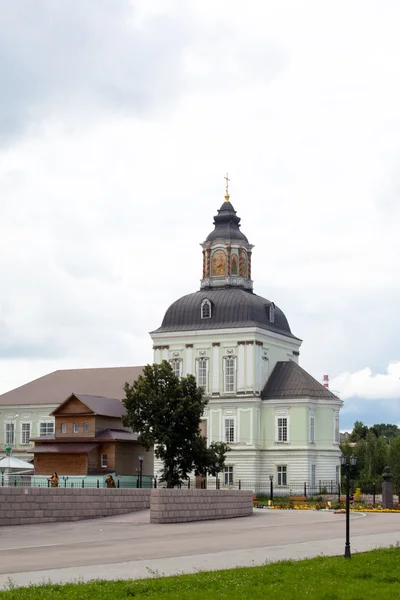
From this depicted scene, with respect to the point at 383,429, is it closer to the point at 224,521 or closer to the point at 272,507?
the point at 272,507

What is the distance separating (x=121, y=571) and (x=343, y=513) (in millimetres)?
30133

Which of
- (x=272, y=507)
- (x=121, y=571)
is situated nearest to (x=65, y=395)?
(x=272, y=507)

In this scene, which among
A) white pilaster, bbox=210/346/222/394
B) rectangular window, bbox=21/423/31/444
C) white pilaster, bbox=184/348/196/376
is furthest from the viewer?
rectangular window, bbox=21/423/31/444

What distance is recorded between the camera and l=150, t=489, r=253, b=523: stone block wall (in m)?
38.0

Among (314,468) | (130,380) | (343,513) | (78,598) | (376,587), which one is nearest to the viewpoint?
(78,598)

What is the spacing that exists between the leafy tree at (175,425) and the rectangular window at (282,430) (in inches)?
787

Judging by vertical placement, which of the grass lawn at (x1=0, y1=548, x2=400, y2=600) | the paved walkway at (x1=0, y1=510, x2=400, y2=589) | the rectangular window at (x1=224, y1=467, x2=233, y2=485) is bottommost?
the rectangular window at (x1=224, y1=467, x2=233, y2=485)

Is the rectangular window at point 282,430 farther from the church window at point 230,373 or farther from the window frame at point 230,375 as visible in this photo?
the church window at point 230,373

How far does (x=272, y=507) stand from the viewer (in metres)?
57.9

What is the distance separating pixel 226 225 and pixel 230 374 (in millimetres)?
15587

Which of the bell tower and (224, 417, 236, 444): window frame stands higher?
the bell tower

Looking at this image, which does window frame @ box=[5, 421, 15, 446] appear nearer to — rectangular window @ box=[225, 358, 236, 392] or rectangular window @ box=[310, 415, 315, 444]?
rectangular window @ box=[225, 358, 236, 392]

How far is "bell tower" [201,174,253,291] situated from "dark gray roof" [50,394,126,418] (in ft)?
48.0

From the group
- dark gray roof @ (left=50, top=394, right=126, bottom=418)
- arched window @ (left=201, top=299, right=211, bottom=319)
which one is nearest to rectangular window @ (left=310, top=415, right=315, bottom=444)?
arched window @ (left=201, top=299, right=211, bottom=319)
